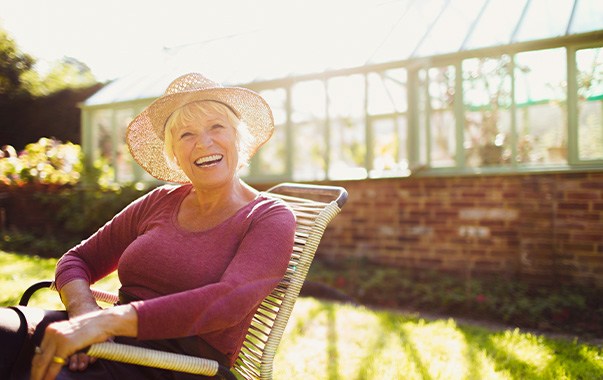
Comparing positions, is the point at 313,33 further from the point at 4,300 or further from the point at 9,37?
the point at 9,37

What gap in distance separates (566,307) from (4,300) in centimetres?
472

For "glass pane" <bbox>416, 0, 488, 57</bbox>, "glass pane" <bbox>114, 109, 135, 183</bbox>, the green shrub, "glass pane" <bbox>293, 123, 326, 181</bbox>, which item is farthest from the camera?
"glass pane" <bbox>114, 109, 135, 183</bbox>

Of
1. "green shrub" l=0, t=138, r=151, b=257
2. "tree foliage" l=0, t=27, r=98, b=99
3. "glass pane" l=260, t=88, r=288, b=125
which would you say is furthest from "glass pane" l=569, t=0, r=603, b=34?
"tree foliage" l=0, t=27, r=98, b=99

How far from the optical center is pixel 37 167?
9.91 metres

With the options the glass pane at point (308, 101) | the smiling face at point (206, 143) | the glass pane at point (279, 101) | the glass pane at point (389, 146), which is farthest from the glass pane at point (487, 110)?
the smiling face at point (206, 143)

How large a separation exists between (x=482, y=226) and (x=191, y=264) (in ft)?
16.5

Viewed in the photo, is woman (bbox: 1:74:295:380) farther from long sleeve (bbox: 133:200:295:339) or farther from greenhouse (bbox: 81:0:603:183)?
greenhouse (bbox: 81:0:603:183)

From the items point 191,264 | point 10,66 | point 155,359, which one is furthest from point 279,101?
point 10,66

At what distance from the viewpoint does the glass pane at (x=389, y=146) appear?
7348mm

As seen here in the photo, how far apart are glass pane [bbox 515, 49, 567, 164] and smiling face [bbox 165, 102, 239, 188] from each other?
4.91 meters

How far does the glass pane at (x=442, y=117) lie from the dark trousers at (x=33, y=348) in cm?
529

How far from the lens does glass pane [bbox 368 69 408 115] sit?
700 centimetres

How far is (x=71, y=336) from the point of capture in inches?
54.9

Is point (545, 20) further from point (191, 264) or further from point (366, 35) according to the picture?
point (191, 264)
